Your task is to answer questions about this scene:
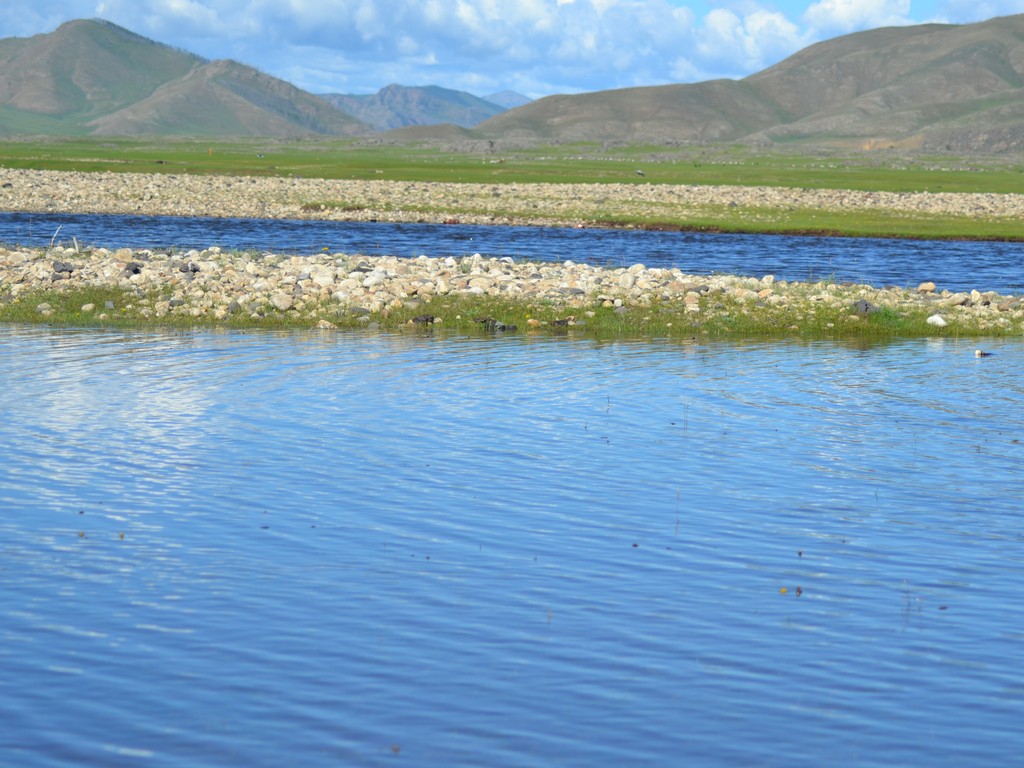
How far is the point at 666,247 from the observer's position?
195 feet

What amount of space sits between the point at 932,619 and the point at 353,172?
113 metres

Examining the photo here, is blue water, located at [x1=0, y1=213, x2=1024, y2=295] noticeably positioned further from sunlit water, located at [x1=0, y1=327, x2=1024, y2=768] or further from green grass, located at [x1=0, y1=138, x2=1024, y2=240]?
sunlit water, located at [x1=0, y1=327, x2=1024, y2=768]

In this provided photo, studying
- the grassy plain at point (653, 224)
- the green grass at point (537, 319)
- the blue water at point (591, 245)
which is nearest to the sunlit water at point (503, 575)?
the green grass at point (537, 319)

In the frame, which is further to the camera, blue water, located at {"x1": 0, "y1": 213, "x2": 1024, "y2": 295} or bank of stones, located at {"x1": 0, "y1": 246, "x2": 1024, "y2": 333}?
blue water, located at {"x1": 0, "y1": 213, "x2": 1024, "y2": 295}

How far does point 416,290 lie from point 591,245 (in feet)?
88.7

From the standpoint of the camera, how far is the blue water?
1940 inches

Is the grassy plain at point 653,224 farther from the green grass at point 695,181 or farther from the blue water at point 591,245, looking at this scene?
the blue water at point 591,245

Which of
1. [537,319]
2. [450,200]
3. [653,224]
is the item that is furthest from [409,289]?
[450,200]

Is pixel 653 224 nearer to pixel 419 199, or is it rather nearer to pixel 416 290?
pixel 419 199

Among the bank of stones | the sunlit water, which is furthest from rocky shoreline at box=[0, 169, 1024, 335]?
the sunlit water

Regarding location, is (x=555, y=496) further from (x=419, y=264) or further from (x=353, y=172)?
(x=353, y=172)

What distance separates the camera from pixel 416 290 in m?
33.8

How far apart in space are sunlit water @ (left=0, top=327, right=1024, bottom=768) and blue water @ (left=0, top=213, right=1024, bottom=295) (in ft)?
86.8

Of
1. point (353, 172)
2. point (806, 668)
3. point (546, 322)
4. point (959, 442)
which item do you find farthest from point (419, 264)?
point (353, 172)
